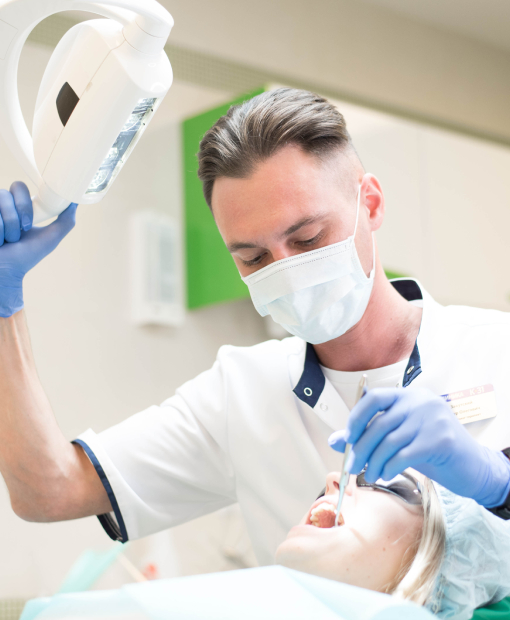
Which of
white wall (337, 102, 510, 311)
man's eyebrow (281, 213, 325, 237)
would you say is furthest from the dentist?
white wall (337, 102, 510, 311)

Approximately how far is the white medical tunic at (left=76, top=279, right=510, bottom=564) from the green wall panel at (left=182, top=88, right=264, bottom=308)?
1276mm

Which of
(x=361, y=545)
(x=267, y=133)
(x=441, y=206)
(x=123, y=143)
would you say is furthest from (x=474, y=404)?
(x=441, y=206)

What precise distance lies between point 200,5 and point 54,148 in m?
2.45

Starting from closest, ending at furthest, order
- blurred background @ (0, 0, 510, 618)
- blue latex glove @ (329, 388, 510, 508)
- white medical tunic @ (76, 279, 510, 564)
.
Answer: blue latex glove @ (329, 388, 510, 508)
white medical tunic @ (76, 279, 510, 564)
blurred background @ (0, 0, 510, 618)

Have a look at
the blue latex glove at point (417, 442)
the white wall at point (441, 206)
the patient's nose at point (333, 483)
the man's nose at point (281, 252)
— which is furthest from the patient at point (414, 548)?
the white wall at point (441, 206)

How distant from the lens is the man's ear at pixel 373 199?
5.60ft

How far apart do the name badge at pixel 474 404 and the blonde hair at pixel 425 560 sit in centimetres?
20

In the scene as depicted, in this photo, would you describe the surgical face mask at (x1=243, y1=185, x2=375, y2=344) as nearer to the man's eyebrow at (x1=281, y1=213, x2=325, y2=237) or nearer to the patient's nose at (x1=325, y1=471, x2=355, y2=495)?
the man's eyebrow at (x1=281, y1=213, x2=325, y2=237)

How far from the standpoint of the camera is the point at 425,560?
1.25m

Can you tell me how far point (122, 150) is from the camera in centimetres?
140

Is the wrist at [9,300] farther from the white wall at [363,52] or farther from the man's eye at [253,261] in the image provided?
the white wall at [363,52]

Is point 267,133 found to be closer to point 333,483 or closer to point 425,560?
point 333,483

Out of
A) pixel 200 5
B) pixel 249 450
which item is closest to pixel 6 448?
pixel 249 450

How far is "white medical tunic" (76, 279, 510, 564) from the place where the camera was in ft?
5.30
